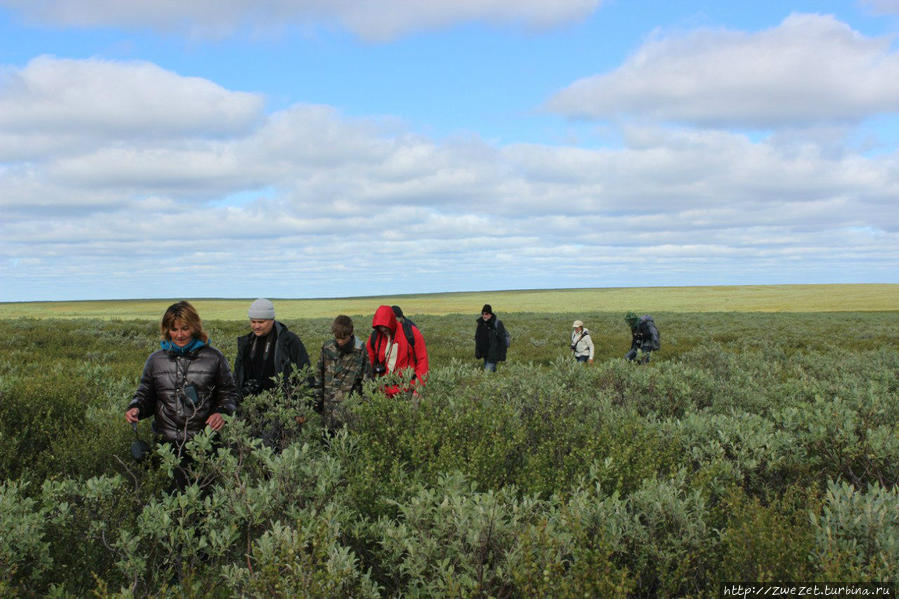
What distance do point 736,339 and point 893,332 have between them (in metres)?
9.24

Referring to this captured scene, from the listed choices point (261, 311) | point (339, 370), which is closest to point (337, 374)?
point (339, 370)

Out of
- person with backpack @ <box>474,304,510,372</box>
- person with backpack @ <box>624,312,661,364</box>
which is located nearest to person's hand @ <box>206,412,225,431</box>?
person with backpack @ <box>474,304,510,372</box>

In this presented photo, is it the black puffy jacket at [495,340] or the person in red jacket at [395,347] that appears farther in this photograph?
the black puffy jacket at [495,340]

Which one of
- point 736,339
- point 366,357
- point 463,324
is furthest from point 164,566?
point 463,324

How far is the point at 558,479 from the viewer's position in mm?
4867

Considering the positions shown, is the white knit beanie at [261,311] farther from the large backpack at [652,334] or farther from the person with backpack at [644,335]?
the large backpack at [652,334]

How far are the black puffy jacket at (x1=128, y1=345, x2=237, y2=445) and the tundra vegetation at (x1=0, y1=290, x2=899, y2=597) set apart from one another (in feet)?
0.97

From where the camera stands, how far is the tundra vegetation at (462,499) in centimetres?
328

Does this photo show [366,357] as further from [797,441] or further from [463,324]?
[463,324]

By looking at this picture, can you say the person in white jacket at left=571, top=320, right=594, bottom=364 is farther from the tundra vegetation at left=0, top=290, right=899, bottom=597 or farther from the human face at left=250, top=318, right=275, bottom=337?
the human face at left=250, top=318, right=275, bottom=337

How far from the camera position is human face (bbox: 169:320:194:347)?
470 centimetres

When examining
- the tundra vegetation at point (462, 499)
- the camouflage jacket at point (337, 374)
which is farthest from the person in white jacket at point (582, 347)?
the camouflage jacket at point (337, 374)

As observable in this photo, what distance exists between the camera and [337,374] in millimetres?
6680

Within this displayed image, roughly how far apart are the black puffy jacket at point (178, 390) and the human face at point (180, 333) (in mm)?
124
